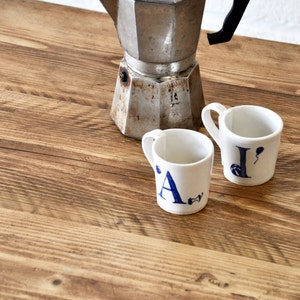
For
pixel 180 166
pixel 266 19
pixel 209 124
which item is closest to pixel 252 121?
pixel 209 124

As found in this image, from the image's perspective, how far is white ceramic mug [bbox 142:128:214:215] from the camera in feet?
2.90

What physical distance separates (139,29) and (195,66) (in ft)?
0.37

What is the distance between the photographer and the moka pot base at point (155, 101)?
3.32 feet

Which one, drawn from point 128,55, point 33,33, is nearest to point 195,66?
point 128,55

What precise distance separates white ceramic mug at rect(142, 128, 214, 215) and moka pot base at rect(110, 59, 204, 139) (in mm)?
91

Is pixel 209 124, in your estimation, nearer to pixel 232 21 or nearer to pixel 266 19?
pixel 232 21

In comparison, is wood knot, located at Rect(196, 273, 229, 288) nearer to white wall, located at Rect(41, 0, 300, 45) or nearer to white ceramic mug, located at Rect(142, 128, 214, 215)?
white ceramic mug, located at Rect(142, 128, 214, 215)

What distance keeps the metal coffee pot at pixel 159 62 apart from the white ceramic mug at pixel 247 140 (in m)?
0.05

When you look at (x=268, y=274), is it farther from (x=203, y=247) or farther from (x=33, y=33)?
(x=33, y=33)

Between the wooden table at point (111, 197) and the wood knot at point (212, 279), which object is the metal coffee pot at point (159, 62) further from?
the wood knot at point (212, 279)

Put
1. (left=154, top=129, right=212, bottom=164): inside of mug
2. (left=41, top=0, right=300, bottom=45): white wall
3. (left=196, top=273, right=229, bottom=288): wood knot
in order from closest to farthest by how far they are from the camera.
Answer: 1. (left=196, top=273, right=229, bottom=288): wood knot
2. (left=154, top=129, right=212, bottom=164): inside of mug
3. (left=41, top=0, right=300, bottom=45): white wall

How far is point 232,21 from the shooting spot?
0.98 meters

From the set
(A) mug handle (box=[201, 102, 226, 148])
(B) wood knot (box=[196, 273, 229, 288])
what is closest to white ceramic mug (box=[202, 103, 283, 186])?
(A) mug handle (box=[201, 102, 226, 148])

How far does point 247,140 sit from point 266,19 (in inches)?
22.8
